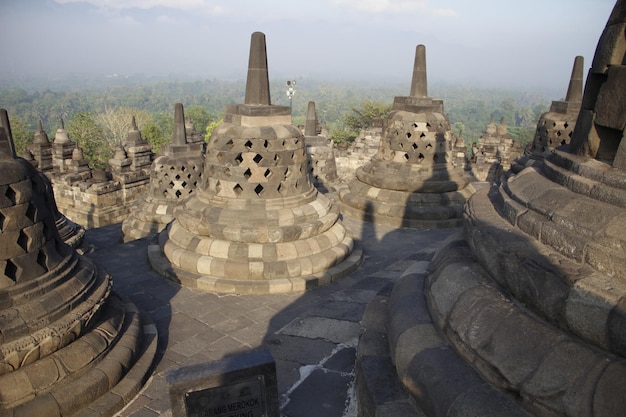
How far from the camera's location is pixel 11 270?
149 inches

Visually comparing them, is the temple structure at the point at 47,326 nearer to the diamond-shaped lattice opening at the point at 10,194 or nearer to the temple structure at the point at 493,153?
the diamond-shaped lattice opening at the point at 10,194

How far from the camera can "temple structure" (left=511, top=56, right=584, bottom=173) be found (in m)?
11.1

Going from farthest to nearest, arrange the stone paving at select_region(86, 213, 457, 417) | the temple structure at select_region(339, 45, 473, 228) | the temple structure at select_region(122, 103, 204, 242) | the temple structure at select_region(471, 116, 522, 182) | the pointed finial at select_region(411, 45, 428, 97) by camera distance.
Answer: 1. the temple structure at select_region(471, 116, 522, 182)
2. the temple structure at select_region(122, 103, 204, 242)
3. the pointed finial at select_region(411, 45, 428, 97)
4. the temple structure at select_region(339, 45, 473, 228)
5. the stone paving at select_region(86, 213, 457, 417)

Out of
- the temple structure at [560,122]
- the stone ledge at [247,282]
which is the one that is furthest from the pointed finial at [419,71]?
the stone ledge at [247,282]

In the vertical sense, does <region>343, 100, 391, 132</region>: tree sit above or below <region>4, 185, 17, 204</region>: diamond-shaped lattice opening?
below

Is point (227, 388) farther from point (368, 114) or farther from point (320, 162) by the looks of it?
point (368, 114)

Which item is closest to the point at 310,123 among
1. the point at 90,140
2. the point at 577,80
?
the point at 577,80

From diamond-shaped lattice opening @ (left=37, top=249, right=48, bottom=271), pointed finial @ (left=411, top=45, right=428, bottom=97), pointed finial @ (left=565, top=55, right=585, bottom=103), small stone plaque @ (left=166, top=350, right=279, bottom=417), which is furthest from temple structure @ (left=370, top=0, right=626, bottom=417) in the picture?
pointed finial @ (left=565, top=55, right=585, bottom=103)

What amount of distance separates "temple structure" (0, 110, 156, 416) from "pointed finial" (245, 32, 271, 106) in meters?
3.48

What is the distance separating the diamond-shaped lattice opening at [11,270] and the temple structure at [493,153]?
644 inches

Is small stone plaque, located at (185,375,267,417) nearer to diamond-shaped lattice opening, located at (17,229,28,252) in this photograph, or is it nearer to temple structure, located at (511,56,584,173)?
diamond-shaped lattice opening, located at (17,229,28,252)

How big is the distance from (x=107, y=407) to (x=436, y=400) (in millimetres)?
2819

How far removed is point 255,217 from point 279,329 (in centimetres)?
198

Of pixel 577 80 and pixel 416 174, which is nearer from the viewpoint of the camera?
pixel 416 174
